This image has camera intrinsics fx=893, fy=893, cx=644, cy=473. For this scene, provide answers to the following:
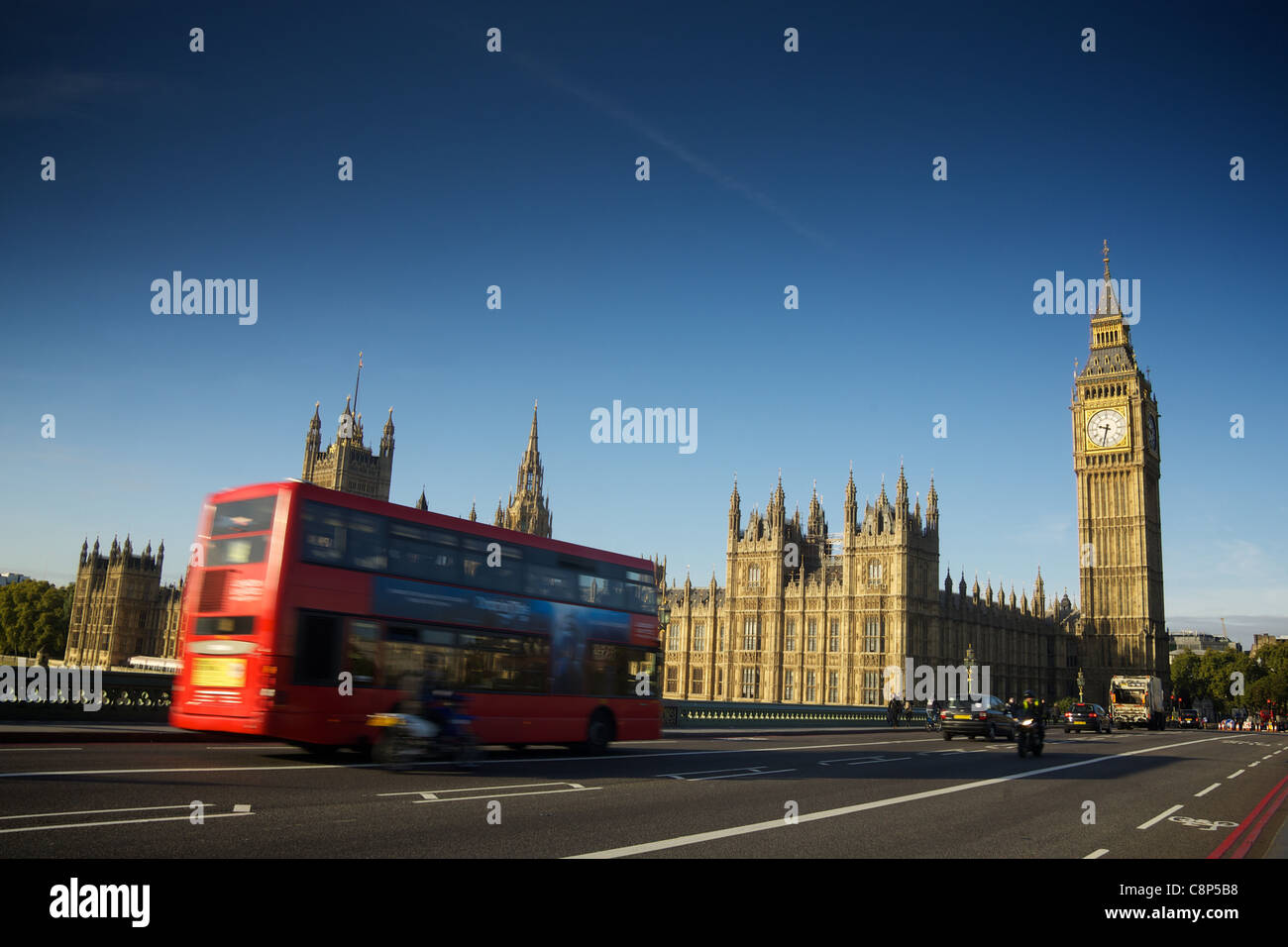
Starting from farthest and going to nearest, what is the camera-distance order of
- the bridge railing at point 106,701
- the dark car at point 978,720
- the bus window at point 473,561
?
1. the dark car at point 978,720
2. the bridge railing at point 106,701
3. the bus window at point 473,561

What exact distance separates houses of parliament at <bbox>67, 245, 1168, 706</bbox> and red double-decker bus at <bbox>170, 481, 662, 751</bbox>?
52.9 m

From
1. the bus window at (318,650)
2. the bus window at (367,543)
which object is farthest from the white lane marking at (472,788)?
the bus window at (367,543)

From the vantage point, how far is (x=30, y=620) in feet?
352

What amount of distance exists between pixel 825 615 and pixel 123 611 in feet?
324

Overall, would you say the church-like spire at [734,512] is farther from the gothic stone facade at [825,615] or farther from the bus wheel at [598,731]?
the bus wheel at [598,731]

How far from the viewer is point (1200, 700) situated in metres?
136

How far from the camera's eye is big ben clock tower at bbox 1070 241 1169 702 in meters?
92.1

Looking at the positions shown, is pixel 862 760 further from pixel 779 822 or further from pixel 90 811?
pixel 90 811

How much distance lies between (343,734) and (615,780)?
441 cm

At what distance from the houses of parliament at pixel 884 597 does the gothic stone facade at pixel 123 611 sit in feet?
0.88

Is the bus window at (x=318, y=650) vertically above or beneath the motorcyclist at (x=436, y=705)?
above

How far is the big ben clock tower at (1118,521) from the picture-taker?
9212 centimetres
